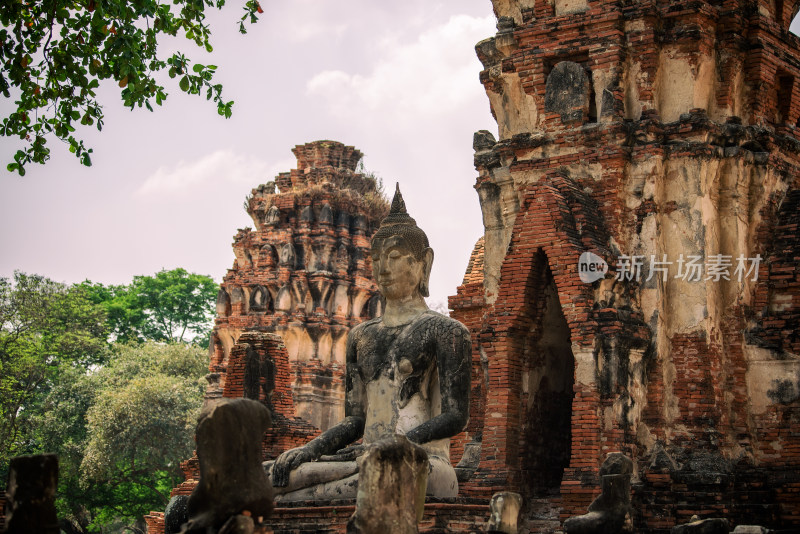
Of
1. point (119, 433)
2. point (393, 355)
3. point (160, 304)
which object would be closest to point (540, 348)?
point (393, 355)

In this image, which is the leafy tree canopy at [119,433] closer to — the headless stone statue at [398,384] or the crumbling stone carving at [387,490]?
the headless stone statue at [398,384]

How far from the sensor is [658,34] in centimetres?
1460

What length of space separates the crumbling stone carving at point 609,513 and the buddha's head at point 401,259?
2.29 metres

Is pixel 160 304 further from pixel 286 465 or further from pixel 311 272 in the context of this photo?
pixel 286 465

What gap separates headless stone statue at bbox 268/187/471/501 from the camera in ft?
27.8

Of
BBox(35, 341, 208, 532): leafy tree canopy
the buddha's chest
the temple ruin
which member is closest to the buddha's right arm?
the buddha's chest

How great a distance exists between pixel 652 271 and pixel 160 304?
121 ft

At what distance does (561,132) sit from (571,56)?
1200mm

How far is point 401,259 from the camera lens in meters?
9.34

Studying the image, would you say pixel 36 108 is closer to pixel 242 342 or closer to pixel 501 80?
pixel 501 80

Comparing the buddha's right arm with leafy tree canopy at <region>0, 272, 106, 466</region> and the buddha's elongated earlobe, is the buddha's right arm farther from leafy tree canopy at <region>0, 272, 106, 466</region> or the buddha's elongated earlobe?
leafy tree canopy at <region>0, 272, 106, 466</region>

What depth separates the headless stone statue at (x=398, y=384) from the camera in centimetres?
848

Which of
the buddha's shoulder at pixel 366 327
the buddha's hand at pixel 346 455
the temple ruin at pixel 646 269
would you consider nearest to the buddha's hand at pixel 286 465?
the buddha's hand at pixel 346 455

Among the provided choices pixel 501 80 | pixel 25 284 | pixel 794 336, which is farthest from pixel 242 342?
pixel 25 284
